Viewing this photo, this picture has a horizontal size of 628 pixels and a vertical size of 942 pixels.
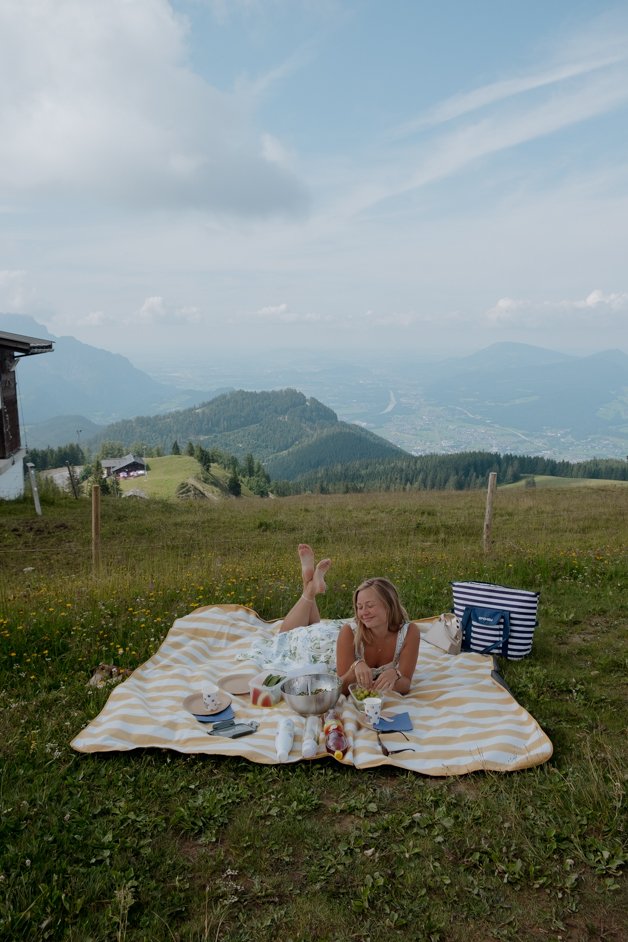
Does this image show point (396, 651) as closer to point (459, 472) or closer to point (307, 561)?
point (307, 561)

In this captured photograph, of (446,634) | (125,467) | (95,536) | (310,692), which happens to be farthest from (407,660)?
(125,467)

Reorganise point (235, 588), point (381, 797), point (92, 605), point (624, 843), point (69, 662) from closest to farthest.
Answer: point (624, 843) → point (381, 797) → point (69, 662) → point (92, 605) → point (235, 588)

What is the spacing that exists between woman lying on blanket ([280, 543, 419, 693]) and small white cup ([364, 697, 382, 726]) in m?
0.35

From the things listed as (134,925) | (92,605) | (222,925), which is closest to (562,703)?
(222,925)

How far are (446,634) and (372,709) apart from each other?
1.77m

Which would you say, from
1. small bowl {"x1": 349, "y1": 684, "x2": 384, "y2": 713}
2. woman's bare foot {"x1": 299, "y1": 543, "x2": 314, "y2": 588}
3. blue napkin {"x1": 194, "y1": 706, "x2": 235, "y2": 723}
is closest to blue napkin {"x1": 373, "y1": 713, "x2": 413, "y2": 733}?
small bowl {"x1": 349, "y1": 684, "x2": 384, "y2": 713}

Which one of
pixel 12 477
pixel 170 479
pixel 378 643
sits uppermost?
pixel 378 643

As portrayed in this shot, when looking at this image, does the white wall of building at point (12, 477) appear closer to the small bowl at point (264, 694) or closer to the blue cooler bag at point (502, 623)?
the small bowl at point (264, 694)

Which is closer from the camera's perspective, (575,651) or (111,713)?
(111,713)

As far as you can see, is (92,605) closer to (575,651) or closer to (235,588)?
(235,588)

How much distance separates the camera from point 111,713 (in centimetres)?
459

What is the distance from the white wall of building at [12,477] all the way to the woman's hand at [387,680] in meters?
18.5

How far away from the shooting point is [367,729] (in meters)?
4.42

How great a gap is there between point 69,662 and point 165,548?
27.2 feet
